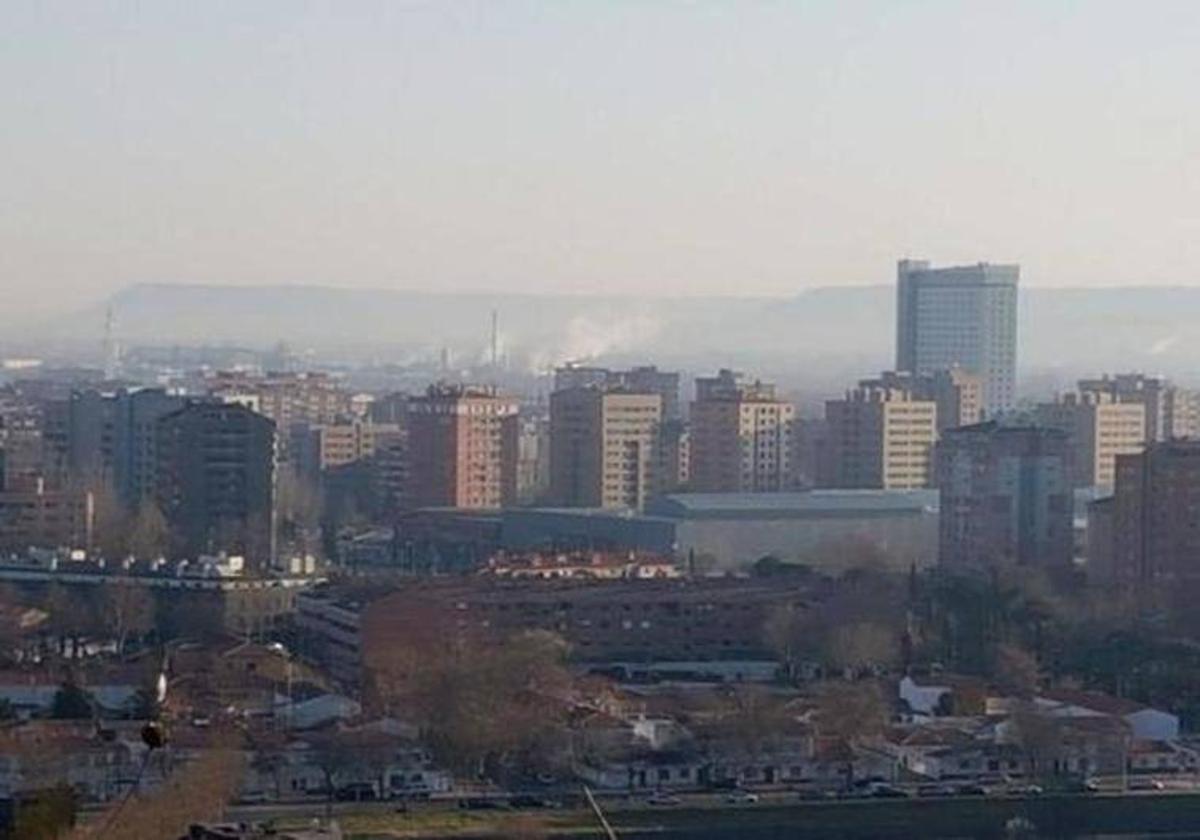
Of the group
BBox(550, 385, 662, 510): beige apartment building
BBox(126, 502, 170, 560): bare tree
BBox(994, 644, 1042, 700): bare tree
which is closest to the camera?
BBox(994, 644, 1042, 700): bare tree

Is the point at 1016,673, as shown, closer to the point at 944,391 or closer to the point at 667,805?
the point at 667,805

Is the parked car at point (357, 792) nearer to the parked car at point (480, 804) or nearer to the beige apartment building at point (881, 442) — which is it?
the parked car at point (480, 804)

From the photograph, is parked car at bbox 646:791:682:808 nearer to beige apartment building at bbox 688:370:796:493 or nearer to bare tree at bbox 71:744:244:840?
bare tree at bbox 71:744:244:840

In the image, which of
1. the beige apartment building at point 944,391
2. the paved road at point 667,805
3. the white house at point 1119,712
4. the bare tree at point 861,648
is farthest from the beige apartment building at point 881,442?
the paved road at point 667,805

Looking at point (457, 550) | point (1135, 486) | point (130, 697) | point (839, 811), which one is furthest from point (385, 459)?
point (839, 811)

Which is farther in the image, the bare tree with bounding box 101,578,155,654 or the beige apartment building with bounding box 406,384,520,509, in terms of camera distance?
the beige apartment building with bounding box 406,384,520,509

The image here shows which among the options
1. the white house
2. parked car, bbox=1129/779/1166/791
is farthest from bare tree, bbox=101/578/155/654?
parked car, bbox=1129/779/1166/791
